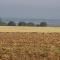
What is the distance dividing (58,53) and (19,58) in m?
2.24

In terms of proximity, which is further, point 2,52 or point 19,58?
point 2,52

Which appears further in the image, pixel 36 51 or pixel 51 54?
pixel 36 51

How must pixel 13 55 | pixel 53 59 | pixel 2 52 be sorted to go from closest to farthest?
1. pixel 53 59
2. pixel 13 55
3. pixel 2 52

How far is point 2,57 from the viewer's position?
13555mm

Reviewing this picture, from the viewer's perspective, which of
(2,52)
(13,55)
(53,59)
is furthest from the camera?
(2,52)

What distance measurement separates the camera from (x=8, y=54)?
14.2 meters

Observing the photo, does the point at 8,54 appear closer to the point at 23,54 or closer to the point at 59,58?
the point at 23,54

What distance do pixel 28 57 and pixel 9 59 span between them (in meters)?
0.83

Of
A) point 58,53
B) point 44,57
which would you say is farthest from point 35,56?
point 58,53

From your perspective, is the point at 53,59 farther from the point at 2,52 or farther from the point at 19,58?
the point at 2,52

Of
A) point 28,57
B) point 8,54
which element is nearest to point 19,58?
point 28,57

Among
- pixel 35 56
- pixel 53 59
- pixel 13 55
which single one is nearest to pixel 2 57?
pixel 13 55

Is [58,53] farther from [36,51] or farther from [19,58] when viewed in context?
[19,58]

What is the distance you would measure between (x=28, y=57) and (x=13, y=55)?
0.92m
